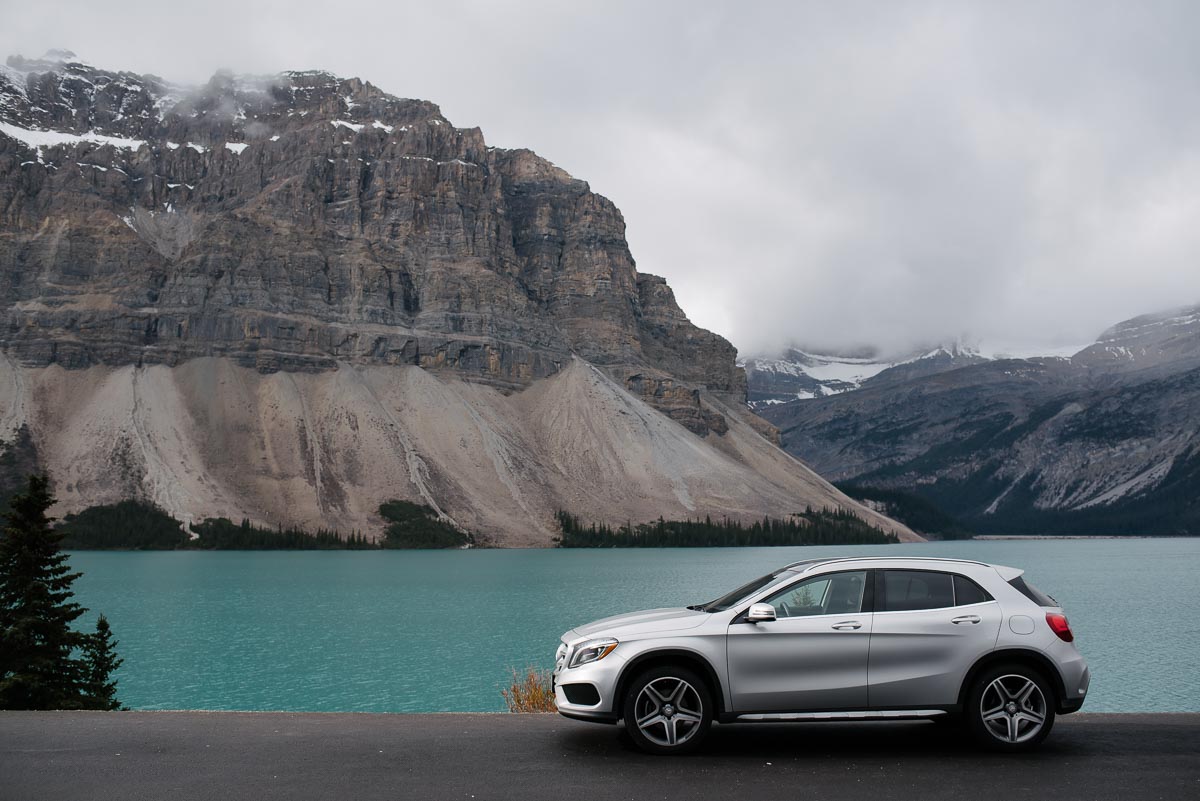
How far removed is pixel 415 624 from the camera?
62.1 metres

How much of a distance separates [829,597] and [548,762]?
395 centimetres

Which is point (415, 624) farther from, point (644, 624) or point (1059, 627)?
point (1059, 627)

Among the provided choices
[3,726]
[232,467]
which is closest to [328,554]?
[232,467]

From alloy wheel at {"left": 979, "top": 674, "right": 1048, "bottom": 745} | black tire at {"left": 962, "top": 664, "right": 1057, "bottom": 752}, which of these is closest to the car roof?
black tire at {"left": 962, "top": 664, "right": 1057, "bottom": 752}

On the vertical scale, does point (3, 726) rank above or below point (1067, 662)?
below

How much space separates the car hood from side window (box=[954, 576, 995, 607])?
10.4 feet

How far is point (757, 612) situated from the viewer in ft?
38.5

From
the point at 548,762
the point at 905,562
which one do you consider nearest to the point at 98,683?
the point at 548,762

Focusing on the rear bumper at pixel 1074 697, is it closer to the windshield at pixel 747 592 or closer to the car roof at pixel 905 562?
the car roof at pixel 905 562

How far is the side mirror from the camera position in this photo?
11719mm

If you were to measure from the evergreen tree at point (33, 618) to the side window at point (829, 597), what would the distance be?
18.6m

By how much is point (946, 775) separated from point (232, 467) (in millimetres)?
192419

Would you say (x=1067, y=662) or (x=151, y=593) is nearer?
(x=1067, y=662)

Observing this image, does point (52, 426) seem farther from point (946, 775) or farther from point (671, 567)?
point (946, 775)
